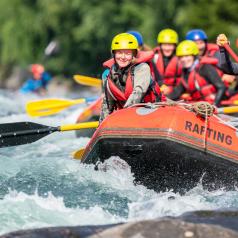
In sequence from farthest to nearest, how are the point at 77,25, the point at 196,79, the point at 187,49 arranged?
the point at 77,25 → the point at 196,79 → the point at 187,49

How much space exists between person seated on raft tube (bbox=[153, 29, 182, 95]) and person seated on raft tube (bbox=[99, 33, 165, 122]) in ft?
12.1

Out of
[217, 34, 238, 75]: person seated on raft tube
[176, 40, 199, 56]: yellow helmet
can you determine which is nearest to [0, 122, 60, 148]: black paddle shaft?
[217, 34, 238, 75]: person seated on raft tube

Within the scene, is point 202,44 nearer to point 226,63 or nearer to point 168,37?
Answer: point 168,37

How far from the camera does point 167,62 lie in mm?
11766

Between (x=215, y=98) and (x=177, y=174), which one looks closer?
(x=177, y=174)

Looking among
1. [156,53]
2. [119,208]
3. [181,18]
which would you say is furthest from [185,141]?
[181,18]

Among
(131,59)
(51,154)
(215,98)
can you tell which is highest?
(131,59)

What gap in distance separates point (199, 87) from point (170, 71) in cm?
106

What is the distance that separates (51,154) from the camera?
10.2 m

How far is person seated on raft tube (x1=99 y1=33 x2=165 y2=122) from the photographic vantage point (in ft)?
24.8

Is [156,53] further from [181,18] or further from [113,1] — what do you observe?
[113,1]

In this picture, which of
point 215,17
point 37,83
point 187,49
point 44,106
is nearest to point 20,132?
point 187,49

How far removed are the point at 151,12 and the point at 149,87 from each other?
54.0 feet

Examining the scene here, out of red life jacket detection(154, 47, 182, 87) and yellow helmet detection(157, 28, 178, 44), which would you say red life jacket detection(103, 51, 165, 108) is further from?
yellow helmet detection(157, 28, 178, 44)
